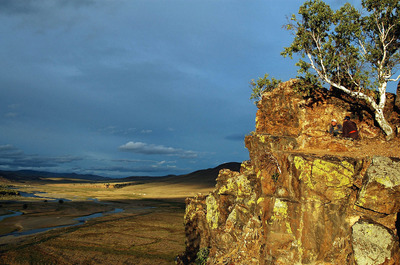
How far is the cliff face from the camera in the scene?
14.1 m

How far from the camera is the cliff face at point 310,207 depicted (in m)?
14.1

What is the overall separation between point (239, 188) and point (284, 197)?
179 inches

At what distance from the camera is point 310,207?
15.4 meters

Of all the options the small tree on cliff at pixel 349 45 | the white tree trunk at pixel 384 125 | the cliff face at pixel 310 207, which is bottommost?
the cliff face at pixel 310 207

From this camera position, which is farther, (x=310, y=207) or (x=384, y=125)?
(x=384, y=125)

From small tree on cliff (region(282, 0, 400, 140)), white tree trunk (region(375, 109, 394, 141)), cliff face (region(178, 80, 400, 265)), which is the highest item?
small tree on cliff (region(282, 0, 400, 140))

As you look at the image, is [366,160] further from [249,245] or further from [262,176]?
[249,245]

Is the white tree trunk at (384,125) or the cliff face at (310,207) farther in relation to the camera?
the white tree trunk at (384,125)

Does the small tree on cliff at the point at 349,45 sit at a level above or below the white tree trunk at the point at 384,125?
above

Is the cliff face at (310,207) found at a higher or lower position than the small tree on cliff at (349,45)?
lower

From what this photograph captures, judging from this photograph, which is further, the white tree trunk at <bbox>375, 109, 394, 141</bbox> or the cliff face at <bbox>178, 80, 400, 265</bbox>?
the white tree trunk at <bbox>375, 109, 394, 141</bbox>

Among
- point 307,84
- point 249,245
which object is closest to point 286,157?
point 249,245

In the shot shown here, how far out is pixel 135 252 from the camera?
27.6 m

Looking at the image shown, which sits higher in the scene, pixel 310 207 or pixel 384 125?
pixel 384 125
